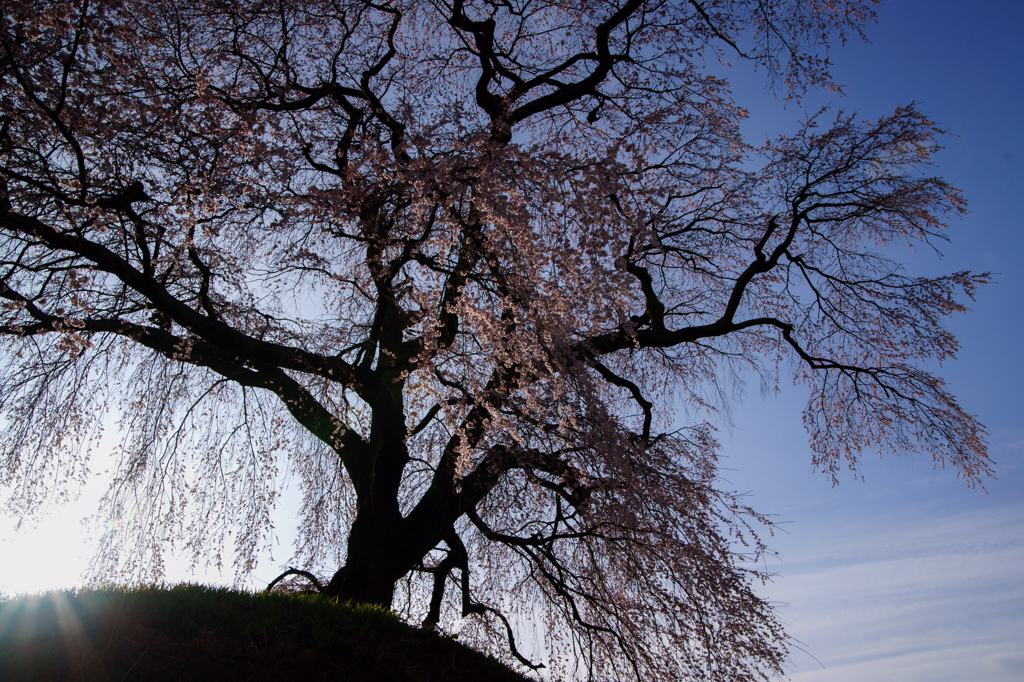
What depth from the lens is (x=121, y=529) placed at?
5918 millimetres

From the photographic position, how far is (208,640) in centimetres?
396

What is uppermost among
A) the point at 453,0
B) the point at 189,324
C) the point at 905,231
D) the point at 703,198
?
the point at 453,0

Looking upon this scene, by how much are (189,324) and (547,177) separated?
13.7ft

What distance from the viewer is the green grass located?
3617 mm

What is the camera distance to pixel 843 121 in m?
6.62

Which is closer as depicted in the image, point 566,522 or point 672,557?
point 672,557

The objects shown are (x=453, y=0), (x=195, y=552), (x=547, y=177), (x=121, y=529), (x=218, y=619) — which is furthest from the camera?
Answer: (x=453, y=0)

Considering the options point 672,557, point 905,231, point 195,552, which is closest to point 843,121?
point 905,231

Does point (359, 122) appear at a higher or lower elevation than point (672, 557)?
higher

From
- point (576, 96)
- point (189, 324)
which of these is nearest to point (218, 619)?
point (189, 324)

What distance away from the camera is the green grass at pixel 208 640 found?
142 inches

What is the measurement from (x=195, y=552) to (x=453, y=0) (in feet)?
23.6

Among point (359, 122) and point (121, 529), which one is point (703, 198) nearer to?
point (359, 122)

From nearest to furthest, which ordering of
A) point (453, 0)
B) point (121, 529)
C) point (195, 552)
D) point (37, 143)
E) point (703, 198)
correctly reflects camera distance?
1. point (37, 143)
2. point (121, 529)
3. point (195, 552)
4. point (453, 0)
5. point (703, 198)
